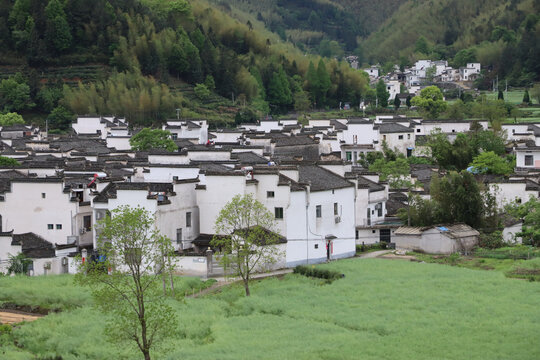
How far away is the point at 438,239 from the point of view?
98.4ft

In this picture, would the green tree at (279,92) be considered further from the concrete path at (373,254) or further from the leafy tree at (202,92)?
the concrete path at (373,254)

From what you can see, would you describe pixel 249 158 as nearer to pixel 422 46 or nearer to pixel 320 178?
pixel 320 178

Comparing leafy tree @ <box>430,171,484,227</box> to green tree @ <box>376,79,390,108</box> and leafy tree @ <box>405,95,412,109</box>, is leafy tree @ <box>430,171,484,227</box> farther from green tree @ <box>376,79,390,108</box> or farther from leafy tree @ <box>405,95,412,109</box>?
green tree @ <box>376,79,390,108</box>

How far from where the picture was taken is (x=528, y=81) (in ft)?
283

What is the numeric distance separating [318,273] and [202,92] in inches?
1800

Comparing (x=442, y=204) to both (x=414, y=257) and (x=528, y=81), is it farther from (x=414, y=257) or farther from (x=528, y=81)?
(x=528, y=81)

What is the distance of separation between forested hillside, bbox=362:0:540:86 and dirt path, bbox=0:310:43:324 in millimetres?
69941

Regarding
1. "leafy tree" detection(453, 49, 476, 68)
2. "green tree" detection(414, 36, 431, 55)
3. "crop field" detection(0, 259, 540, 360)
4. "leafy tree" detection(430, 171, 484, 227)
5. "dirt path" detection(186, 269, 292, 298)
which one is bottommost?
"crop field" detection(0, 259, 540, 360)

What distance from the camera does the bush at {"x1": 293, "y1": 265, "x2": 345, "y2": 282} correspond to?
84.7ft

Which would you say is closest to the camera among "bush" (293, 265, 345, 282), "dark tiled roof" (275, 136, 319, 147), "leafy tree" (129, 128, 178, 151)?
"bush" (293, 265, 345, 282)

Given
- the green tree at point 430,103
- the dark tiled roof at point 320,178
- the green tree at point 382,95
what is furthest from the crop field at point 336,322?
the green tree at point 382,95

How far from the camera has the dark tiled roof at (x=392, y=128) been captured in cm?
5272

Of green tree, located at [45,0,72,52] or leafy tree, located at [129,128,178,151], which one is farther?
green tree, located at [45,0,72,52]

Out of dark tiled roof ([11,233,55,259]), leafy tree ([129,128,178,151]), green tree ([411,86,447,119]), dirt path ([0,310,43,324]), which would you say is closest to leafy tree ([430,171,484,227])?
dark tiled roof ([11,233,55,259])
